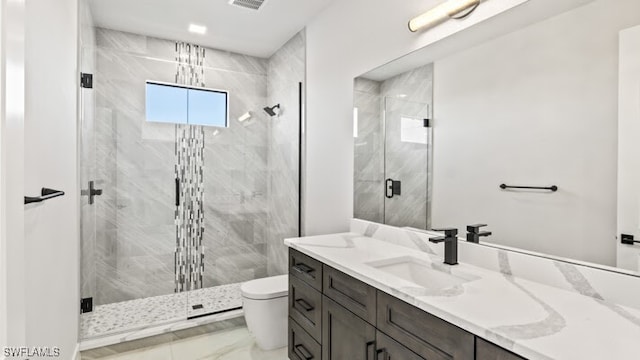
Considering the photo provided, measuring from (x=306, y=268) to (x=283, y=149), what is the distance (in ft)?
5.54

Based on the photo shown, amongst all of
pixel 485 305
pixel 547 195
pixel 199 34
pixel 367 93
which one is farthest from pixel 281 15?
pixel 485 305

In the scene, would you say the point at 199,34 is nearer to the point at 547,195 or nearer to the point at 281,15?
the point at 281,15

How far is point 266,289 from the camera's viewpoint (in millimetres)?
2438

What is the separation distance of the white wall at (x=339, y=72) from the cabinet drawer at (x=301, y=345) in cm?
81

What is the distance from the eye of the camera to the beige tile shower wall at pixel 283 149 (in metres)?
3.15

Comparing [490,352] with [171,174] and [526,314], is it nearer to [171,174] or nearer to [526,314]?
[526,314]

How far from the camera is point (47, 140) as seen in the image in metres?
1.45

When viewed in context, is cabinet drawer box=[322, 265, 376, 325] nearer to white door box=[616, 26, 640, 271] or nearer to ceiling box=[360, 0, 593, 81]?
white door box=[616, 26, 640, 271]

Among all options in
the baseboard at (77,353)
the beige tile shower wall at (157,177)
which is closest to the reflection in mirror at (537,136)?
the beige tile shower wall at (157,177)

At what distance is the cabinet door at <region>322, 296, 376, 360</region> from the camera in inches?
54.2

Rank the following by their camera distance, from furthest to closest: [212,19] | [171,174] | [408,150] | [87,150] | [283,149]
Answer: [283,149]
[171,174]
[212,19]
[87,150]
[408,150]

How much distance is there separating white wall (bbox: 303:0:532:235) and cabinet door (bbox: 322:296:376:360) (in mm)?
930

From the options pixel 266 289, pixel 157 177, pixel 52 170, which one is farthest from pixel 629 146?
pixel 157 177

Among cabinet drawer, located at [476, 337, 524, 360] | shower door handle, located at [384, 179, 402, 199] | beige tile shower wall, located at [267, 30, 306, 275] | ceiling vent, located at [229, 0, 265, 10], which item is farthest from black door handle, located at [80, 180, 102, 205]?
cabinet drawer, located at [476, 337, 524, 360]
